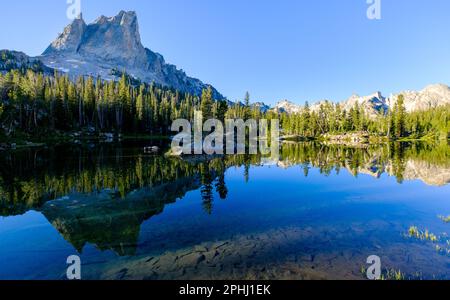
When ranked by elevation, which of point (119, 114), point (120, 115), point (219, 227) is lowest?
point (219, 227)

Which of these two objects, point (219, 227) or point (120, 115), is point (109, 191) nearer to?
point (219, 227)

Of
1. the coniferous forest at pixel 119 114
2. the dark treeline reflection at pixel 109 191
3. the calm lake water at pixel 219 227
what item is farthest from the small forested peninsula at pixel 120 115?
the calm lake water at pixel 219 227

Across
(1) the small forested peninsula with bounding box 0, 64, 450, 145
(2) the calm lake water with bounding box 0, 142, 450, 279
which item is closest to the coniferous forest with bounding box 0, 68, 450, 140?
(1) the small forested peninsula with bounding box 0, 64, 450, 145

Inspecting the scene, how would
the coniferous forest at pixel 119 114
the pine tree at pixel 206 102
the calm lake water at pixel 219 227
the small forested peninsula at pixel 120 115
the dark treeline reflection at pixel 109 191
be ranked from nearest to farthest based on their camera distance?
Answer: the calm lake water at pixel 219 227, the dark treeline reflection at pixel 109 191, the small forested peninsula at pixel 120 115, the coniferous forest at pixel 119 114, the pine tree at pixel 206 102

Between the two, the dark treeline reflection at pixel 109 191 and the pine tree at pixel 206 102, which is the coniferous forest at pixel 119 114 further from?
the dark treeline reflection at pixel 109 191

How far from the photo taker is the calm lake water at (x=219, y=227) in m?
10.5

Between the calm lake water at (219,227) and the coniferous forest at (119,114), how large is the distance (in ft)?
206

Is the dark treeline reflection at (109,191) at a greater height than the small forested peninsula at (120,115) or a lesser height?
lesser

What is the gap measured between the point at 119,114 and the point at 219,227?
109135mm

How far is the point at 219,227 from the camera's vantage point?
15195mm

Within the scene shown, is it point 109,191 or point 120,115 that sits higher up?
point 120,115

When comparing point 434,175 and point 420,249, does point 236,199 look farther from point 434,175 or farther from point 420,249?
point 434,175

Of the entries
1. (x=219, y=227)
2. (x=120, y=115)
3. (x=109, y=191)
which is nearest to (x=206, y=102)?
(x=120, y=115)
